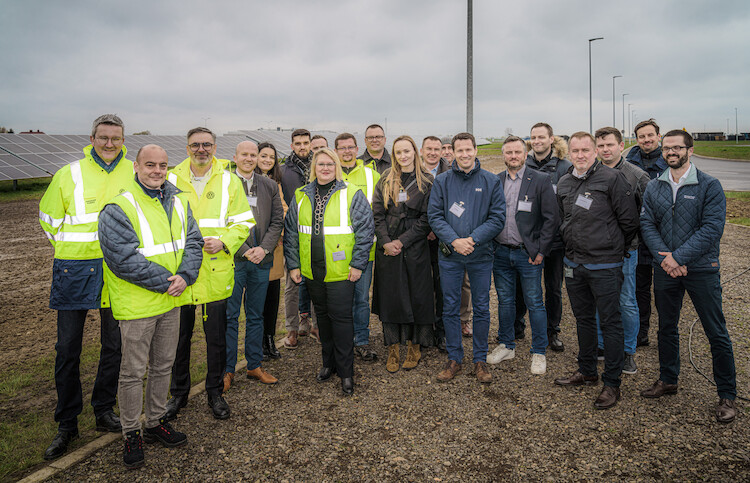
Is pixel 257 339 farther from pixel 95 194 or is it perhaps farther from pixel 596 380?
pixel 596 380

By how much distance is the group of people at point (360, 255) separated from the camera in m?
3.51

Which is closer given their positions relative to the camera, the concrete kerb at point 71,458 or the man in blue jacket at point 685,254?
the concrete kerb at point 71,458

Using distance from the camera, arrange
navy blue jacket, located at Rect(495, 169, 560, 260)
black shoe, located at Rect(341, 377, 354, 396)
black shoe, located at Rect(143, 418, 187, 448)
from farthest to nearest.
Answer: navy blue jacket, located at Rect(495, 169, 560, 260), black shoe, located at Rect(341, 377, 354, 396), black shoe, located at Rect(143, 418, 187, 448)

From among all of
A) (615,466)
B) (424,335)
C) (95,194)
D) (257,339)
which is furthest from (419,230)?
(95,194)

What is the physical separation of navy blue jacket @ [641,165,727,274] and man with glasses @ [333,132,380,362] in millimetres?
2845

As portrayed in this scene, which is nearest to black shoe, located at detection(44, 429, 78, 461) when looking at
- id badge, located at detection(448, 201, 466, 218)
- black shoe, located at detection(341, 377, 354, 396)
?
black shoe, located at detection(341, 377, 354, 396)

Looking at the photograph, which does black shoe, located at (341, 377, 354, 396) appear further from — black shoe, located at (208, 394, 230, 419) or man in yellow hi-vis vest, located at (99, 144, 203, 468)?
man in yellow hi-vis vest, located at (99, 144, 203, 468)

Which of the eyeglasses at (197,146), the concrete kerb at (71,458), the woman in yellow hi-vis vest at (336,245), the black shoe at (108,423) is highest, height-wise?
the eyeglasses at (197,146)

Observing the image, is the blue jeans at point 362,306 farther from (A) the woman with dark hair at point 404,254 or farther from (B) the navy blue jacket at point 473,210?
(B) the navy blue jacket at point 473,210

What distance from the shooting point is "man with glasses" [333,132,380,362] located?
5.23m

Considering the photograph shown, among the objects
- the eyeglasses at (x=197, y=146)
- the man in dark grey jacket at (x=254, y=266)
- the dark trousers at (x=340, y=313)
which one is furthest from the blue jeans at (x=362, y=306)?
the eyeglasses at (x=197, y=146)

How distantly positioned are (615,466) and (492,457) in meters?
0.84

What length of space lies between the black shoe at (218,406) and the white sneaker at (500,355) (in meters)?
2.79

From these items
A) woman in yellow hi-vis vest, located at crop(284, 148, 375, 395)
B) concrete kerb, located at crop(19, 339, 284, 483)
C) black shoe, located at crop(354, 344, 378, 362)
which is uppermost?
woman in yellow hi-vis vest, located at crop(284, 148, 375, 395)
